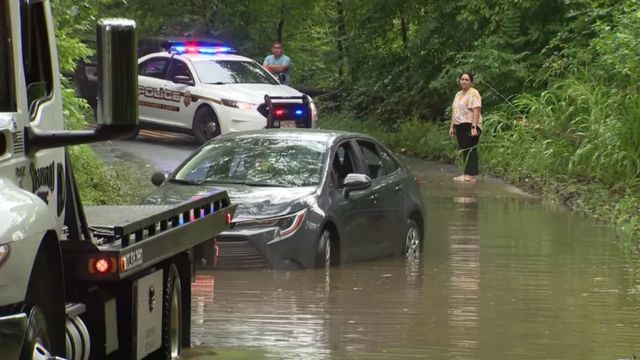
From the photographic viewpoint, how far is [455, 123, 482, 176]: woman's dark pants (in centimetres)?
2192

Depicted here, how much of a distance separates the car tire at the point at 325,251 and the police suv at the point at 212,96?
974 centimetres

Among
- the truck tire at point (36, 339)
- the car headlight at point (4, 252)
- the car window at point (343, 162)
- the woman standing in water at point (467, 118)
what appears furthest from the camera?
the woman standing in water at point (467, 118)

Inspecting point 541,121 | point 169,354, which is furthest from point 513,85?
point 169,354

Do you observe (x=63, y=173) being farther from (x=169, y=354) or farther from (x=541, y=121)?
(x=541, y=121)

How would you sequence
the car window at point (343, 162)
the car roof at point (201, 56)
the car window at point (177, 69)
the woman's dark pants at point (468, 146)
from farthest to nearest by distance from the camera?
the car roof at point (201, 56)
the car window at point (177, 69)
the woman's dark pants at point (468, 146)
the car window at point (343, 162)

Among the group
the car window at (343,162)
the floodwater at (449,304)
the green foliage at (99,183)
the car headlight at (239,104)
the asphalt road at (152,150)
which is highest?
the car window at (343,162)

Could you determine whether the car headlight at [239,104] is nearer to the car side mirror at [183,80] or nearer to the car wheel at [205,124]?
the car wheel at [205,124]

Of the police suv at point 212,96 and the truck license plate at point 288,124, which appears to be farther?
the police suv at point 212,96

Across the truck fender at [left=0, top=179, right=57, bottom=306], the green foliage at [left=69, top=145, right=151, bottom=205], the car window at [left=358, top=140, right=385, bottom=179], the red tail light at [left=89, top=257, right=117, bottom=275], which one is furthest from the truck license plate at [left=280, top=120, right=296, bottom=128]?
the truck fender at [left=0, top=179, right=57, bottom=306]

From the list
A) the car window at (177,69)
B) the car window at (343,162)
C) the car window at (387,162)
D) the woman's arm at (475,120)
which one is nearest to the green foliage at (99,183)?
the car window at (343,162)

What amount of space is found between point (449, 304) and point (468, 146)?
11.0 metres

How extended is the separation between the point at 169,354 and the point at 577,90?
48.0 feet

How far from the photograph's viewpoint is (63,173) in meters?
7.18

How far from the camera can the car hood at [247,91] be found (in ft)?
76.8
